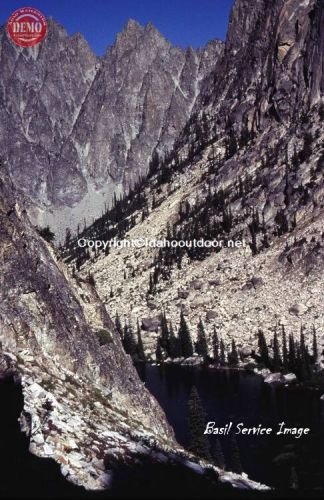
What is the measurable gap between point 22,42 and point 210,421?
11245cm

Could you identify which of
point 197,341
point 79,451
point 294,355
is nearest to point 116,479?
point 79,451

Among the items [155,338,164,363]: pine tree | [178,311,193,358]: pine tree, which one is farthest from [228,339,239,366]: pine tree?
[155,338,164,363]: pine tree

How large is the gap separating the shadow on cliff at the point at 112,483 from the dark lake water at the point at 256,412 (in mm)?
38647

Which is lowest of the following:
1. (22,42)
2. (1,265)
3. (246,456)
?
(246,456)

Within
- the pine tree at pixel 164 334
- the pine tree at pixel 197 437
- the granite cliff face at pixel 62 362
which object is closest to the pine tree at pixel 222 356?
the pine tree at pixel 164 334

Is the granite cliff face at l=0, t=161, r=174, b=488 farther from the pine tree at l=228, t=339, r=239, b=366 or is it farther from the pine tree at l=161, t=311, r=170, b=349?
the pine tree at l=161, t=311, r=170, b=349

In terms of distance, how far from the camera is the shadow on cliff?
24766 mm

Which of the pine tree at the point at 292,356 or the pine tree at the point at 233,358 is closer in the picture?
the pine tree at the point at 292,356

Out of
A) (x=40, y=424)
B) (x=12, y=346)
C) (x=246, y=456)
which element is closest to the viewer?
(x=40, y=424)

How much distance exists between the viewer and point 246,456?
77.8 meters

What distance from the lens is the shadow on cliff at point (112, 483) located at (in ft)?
81.3

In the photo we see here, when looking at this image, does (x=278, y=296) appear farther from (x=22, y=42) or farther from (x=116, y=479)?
(x=116, y=479)

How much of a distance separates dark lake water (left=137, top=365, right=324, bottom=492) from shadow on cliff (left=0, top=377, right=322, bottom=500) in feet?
127

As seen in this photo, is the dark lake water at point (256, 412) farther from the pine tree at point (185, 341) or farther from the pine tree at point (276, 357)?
the pine tree at point (185, 341)
